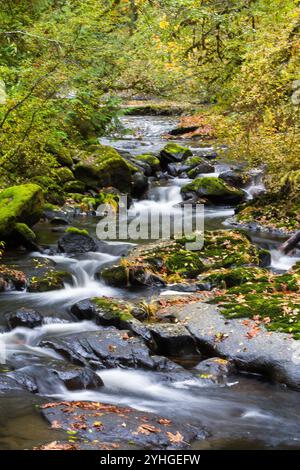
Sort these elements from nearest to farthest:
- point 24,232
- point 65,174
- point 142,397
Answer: point 142,397 → point 24,232 → point 65,174

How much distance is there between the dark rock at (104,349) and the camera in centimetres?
661

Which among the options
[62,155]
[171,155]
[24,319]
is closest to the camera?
[24,319]

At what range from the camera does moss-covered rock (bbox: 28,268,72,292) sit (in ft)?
29.9

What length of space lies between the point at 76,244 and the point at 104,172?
5.41m

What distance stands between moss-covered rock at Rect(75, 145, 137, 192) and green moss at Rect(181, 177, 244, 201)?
2.07 m

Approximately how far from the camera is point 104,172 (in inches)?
639

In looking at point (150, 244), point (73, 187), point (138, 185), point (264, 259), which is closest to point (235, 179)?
point (138, 185)

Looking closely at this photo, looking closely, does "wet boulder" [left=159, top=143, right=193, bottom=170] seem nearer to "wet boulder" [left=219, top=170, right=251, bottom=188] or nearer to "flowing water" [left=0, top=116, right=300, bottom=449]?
"wet boulder" [left=219, top=170, right=251, bottom=188]

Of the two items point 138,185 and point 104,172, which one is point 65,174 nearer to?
point 104,172

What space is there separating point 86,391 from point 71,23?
1148 centimetres

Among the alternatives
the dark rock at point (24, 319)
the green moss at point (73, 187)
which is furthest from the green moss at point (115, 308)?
the green moss at point (73, 187)

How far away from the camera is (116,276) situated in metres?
9.70
